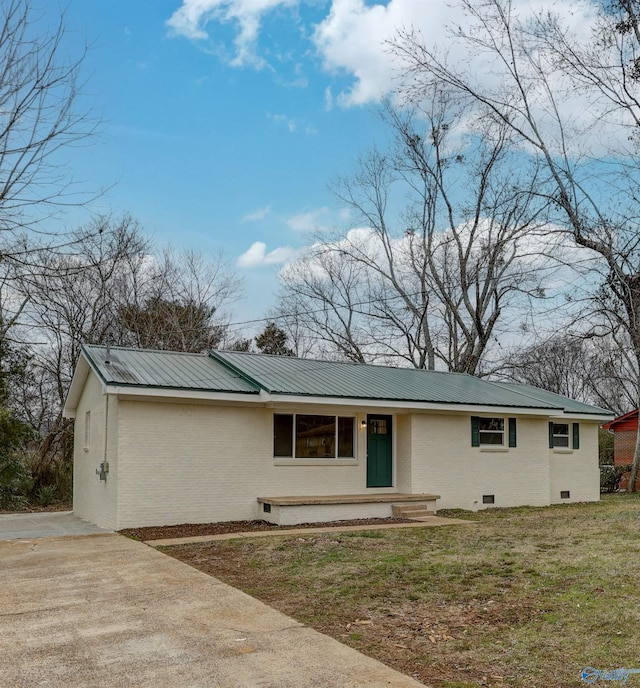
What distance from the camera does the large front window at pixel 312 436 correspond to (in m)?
14.2

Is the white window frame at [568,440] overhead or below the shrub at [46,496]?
overhead

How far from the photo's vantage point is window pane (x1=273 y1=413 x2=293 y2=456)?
558 inches

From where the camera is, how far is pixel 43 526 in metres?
13.5

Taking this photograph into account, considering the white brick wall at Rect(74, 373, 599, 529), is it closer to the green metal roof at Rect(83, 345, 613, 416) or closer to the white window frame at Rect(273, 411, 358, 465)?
the white window frame at Rect(273, 411, 358, 465)

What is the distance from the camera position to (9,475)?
1950 cm

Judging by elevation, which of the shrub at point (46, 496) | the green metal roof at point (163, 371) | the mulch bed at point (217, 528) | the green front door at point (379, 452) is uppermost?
the green metal roof at point (163, 371)

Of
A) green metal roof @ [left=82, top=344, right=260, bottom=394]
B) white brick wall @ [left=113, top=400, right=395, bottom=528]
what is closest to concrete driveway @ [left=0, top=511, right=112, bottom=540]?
white brick wall @ [left=113, top=400, right=395, bottom=528]

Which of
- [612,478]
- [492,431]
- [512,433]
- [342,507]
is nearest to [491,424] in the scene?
[492,431]

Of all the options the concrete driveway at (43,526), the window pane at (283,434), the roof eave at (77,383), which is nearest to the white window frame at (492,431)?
the window pane at (283,434)

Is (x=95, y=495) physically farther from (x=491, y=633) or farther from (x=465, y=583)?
(x=491, y=633)

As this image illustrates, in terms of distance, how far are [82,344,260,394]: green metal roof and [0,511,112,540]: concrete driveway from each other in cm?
290

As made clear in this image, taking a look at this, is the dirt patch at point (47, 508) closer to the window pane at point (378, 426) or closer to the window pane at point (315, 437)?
the window pane at point (315, 437)

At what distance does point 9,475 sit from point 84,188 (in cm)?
1493

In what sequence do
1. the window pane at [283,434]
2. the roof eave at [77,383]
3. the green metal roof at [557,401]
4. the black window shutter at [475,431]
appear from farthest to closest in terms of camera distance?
the green metal roof at [557,401], the black window shutter at [475,431], the roof eave at [77,383], the window pane at [283,434]
